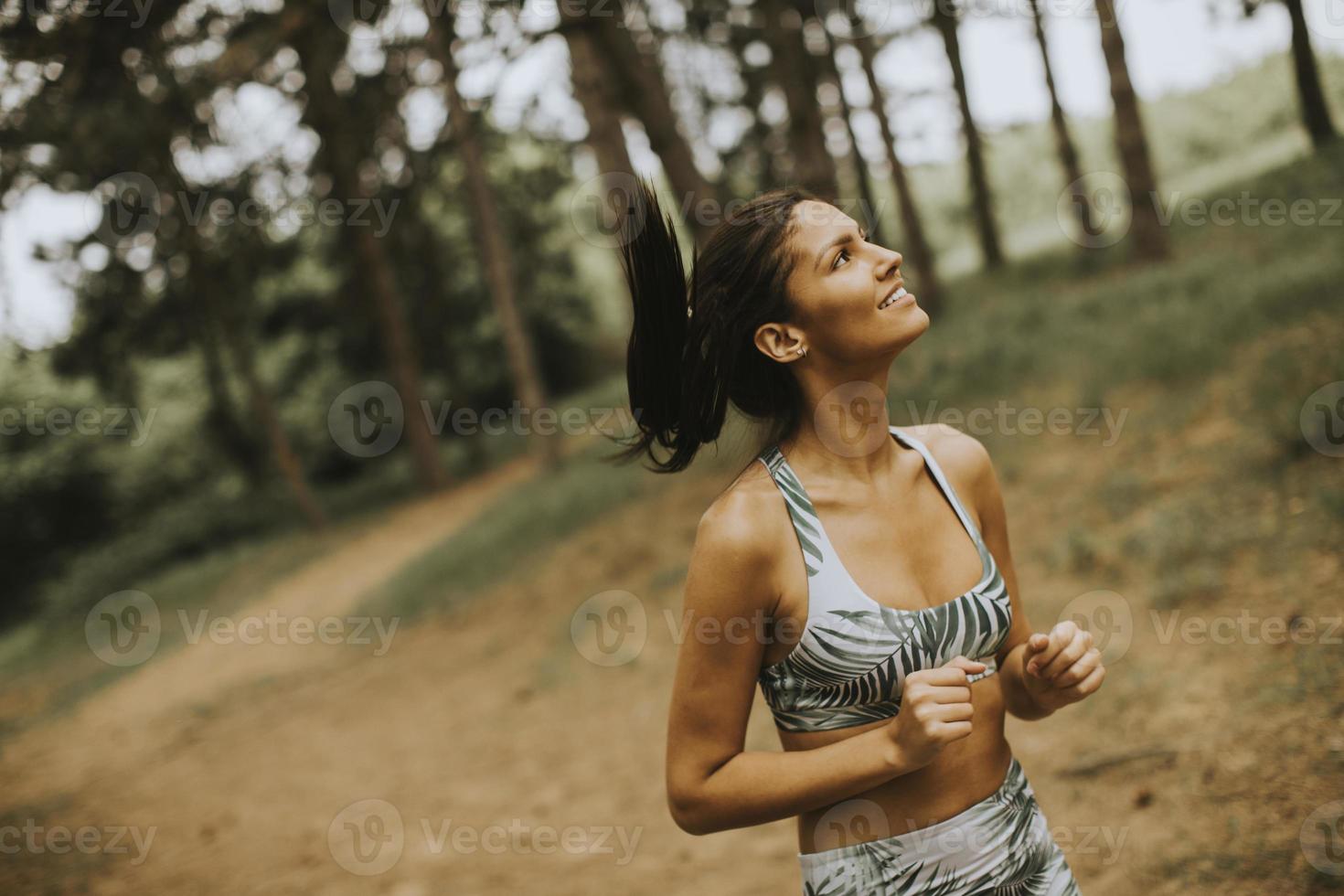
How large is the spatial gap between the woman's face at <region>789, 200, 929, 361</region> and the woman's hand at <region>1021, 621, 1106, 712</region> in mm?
613

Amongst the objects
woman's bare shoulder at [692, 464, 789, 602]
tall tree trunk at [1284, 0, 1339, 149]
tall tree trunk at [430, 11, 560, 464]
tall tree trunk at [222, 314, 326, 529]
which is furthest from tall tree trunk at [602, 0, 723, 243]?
tall tree trunk at [1284, 0, 1339, 149]

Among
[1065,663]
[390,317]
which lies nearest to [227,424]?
[390,317]

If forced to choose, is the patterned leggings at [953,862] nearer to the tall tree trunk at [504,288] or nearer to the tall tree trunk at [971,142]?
the tall tree trunk at [504,288]

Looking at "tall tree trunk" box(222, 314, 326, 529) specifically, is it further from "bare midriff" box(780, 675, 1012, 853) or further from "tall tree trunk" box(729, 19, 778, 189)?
"bare midriff" box(780, 675, 1012, 853)

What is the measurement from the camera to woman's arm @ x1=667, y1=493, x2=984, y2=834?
178cm

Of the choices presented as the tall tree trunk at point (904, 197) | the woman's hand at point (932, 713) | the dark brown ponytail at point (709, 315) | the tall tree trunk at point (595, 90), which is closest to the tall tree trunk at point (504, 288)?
the tall tree trunk at point (595, 90)

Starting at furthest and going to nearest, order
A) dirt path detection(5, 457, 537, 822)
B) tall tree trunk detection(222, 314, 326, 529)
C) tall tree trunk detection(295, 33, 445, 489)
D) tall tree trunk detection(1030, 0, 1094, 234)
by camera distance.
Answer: tall tree trunk detection(222, 314, 326, 529), tall tree trunk detection(295, 33, 445, 489), tall tree trunk detection(1030, 0, 1094, 234), dirt path detection(5, 457, 537, 822)

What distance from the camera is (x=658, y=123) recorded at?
351 inches

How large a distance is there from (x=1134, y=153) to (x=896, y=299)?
12.4 meters

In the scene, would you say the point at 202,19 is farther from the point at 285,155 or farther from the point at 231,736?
the point at 285,155

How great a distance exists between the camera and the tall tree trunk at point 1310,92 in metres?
16.9

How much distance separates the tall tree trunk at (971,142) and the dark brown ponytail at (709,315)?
1687 cm

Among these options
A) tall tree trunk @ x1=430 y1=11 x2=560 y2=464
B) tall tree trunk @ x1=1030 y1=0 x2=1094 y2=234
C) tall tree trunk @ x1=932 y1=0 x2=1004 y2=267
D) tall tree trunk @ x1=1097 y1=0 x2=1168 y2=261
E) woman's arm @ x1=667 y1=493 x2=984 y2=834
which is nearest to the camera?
woman's arm @ x1=667 y1=493 x2=984 y2=834

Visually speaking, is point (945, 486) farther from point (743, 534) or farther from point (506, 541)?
point (506, 541)
